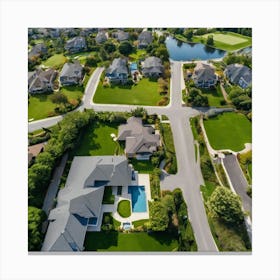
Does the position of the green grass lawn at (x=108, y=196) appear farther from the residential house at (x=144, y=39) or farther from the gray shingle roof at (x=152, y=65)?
the residential house at (x=144, y=39)

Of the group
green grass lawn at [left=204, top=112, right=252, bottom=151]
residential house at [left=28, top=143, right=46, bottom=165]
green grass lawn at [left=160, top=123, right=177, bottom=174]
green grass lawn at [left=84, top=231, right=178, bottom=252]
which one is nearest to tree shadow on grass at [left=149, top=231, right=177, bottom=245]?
green grass lawn at [left=84, top=231, right=178, bottom=252]

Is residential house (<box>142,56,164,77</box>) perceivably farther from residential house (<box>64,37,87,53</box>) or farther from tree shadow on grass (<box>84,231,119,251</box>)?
tree shadow on grass (<box>84,231,119,251</box>)

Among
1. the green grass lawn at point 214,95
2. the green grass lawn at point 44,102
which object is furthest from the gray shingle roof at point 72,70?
the green grass lawn at point 214,95

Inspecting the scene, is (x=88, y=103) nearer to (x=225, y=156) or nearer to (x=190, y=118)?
(x=190, y=118)

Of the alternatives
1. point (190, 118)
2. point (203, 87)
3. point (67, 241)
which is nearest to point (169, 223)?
point (67, 241)

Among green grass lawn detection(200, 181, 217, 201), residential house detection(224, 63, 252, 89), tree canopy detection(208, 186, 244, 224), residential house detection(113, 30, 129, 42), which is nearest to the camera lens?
tree canopy detection(208, 186, 244, 224)
